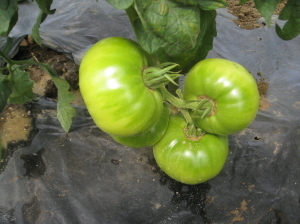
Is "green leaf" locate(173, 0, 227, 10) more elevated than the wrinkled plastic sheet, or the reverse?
"green leaf" locate(173, 0, 227, 10)

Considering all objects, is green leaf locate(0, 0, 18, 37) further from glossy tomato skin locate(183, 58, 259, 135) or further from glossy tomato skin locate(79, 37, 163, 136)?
glossy tomato skin locate(183, 58, 259, 135)

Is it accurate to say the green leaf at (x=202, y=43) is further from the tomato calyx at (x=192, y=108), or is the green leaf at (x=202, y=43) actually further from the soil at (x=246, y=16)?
the soil at (x=246, y=16)

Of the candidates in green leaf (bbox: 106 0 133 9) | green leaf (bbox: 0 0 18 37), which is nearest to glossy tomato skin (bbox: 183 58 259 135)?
green leaf (bbox: 106 0 133 9)

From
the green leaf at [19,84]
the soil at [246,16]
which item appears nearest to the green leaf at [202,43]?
the green leaf at [19,84]

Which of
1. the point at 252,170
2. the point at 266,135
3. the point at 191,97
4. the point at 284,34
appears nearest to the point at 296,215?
the point at 252,170

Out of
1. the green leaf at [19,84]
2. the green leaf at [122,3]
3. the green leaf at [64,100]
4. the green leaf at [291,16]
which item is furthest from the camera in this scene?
the green leaf at [19,84]

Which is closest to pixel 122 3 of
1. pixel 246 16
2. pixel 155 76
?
pixel 155 76

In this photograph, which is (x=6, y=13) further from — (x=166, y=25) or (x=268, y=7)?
(x=268, y=7)

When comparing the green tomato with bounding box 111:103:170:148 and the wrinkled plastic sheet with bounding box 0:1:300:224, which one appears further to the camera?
the wrinkled plastic sheet with bounding box 0:1:300:224

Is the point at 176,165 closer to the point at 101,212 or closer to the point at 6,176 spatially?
the point at 101,212
